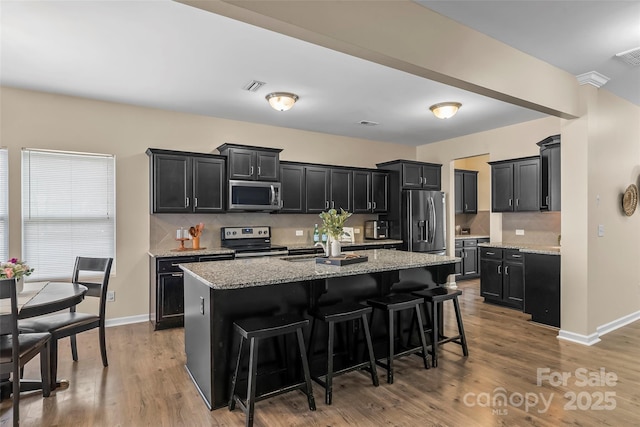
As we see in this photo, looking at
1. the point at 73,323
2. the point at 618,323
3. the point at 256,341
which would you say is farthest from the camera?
the point at 618,323

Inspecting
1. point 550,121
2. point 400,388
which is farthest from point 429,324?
point 550,121

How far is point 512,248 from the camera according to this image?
5020 millimetres

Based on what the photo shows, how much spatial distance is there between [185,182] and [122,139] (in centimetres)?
93

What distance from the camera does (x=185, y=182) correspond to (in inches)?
181

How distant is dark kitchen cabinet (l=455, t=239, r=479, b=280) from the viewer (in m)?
7.03

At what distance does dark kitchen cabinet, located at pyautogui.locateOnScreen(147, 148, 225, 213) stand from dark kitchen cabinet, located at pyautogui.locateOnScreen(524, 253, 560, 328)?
4063mm

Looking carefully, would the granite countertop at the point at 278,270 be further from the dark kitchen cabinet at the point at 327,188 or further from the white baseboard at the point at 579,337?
the dark kitchen cabinet at the point at 327,188

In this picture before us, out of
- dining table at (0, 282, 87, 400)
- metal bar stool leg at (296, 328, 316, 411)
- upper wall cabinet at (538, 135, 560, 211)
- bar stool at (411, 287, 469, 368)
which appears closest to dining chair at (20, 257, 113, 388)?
dining table at (0, 282, 87, 400)

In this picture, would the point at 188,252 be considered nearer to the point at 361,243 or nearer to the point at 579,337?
the point at 361,243

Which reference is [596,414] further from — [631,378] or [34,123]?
[34,123]

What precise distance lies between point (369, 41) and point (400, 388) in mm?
2509

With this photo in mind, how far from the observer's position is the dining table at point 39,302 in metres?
2.25

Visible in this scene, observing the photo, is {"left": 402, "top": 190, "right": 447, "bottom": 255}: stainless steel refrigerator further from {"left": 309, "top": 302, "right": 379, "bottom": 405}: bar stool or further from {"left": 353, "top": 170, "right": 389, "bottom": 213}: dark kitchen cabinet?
{"left": 309, "top": 302, "right": 379, "bottom": 405}: bar stool

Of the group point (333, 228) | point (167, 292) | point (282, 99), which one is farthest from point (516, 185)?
point (167, 292)
